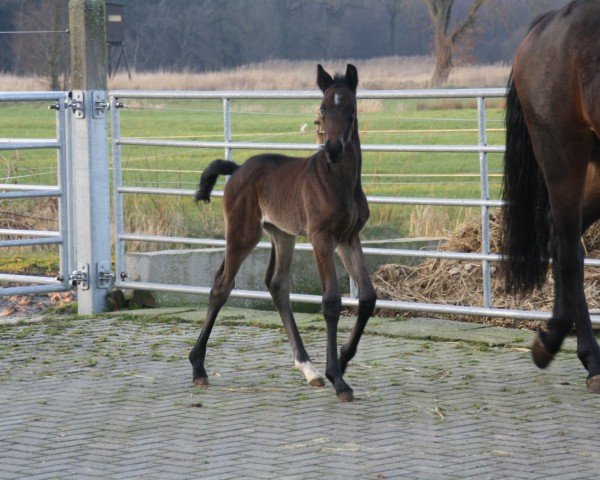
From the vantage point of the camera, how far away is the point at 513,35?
2581 inches

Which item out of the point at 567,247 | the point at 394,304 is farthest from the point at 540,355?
the point at 394,304

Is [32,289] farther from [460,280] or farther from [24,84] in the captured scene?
[24,84]

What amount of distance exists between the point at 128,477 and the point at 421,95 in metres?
4.00

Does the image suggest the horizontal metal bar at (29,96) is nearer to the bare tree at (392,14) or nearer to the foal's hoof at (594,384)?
the foal's hoof at (594,384)

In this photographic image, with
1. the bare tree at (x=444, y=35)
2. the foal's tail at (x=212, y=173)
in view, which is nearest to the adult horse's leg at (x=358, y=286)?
the foal's tail at (x=212, y=173)

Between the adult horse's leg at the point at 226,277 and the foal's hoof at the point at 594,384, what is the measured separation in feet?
6.39

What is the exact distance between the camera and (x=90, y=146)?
9156 millimetres

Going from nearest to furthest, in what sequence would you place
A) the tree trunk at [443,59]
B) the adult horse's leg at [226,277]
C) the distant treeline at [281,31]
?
the adult horse's leg at [226,277] < the tree trunk at [443,59] < the distant treeline at [281,31]

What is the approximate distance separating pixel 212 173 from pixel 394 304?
6.56 ft

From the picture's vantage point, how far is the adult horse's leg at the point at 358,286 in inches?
249

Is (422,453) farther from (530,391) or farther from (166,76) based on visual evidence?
(166,76)

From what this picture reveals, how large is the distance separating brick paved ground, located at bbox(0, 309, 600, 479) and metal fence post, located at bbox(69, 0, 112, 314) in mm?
1021

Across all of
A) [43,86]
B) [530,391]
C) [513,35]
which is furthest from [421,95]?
[513,35]

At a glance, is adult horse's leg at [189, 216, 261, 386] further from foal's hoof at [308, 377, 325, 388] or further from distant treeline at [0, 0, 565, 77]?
distant treeline at [0, 0, 565, 77]
